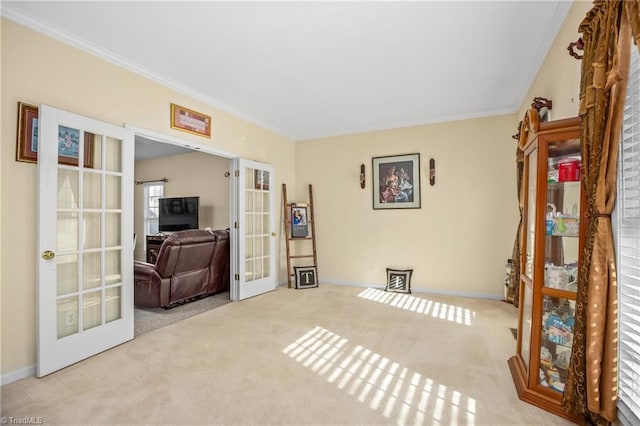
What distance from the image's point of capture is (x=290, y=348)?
273 centimetres

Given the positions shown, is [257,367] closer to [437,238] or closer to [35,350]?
[35,350]

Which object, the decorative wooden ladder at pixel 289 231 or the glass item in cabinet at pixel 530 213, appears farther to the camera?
the decorative wooden ladder at pixel 289 231

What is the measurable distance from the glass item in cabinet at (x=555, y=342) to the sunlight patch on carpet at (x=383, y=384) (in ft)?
1.67

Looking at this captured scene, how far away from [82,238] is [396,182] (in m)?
4.09

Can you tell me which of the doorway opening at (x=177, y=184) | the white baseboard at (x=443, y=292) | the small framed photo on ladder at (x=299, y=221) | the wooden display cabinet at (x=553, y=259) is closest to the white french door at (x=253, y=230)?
the small framed photo on ladder at (x=299, y=221)

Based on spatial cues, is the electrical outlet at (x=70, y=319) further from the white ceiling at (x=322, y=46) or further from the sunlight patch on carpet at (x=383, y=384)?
the white ceiling at (x=322, y=46)

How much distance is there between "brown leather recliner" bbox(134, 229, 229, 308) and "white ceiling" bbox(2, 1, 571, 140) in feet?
6.20

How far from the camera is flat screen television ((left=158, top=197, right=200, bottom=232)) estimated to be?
6428 millimetres

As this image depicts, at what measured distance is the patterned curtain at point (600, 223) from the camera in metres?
1.43

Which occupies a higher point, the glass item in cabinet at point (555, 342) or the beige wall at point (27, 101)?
the beige wall at point (27, 101)

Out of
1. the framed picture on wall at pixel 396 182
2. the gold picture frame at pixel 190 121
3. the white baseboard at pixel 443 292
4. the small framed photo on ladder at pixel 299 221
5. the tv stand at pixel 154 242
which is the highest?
the gold picture frame at pixel 190 121

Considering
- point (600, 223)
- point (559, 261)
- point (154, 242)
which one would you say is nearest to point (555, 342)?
point (559, 261)

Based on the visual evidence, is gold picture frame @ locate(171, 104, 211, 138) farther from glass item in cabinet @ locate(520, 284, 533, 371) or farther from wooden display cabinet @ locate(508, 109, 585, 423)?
glass item in cabinet @ locate(520, 284, 533, 371)

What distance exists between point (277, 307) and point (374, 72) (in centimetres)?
311
